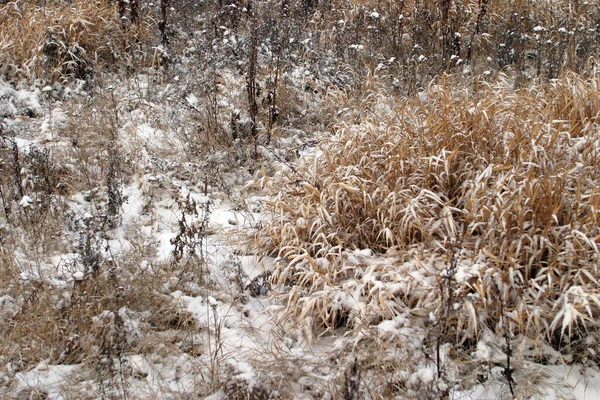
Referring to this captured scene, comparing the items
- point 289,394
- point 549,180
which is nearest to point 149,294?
point 289,394

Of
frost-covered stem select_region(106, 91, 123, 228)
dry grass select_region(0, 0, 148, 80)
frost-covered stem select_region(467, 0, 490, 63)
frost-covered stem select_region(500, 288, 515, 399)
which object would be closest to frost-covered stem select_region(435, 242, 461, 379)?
frost-covered stem select_region(500, 288, 515, 399)

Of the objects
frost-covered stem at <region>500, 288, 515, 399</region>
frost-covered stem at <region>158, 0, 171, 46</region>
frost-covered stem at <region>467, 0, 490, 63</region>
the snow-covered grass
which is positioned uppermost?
frost-covered stem at <region>158, 0, 171, 46</region>

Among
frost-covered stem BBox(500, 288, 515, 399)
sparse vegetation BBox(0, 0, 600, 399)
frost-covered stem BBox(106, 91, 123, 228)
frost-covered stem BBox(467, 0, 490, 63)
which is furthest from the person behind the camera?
frost-covered stem BBox(467, 0, 490, 63)

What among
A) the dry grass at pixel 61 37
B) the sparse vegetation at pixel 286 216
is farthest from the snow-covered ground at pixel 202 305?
the dry grass at pixel 61 37

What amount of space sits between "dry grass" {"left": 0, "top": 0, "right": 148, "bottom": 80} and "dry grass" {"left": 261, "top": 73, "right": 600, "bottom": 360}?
3055 mm

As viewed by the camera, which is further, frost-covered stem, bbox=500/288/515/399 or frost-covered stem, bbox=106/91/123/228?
frost-covered stem, bbox=106/91/123/228

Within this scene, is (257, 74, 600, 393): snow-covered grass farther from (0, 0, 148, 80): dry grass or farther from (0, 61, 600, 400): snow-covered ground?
(0, 0, 148, 80): dry grass

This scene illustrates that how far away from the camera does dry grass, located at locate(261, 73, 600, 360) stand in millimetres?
3047

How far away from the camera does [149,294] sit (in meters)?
3.31

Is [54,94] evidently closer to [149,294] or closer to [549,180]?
[149,294]

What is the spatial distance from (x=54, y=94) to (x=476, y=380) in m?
4.87

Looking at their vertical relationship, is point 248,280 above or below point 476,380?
above

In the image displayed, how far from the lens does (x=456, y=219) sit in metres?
3.69

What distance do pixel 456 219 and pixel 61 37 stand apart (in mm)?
4695
